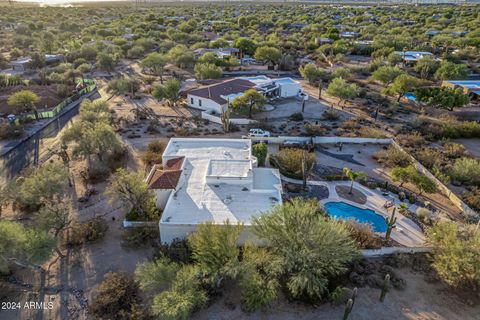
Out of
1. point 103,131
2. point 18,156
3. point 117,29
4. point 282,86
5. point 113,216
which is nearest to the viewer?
point 113,216

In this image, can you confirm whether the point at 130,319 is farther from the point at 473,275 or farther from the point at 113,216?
the point at 473,275

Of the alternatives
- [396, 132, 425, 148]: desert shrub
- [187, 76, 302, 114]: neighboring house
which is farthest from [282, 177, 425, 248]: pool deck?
[187, 76, 302, 114]: neighboring house

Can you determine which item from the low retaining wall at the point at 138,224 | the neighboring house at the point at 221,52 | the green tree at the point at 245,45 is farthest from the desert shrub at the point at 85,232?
the green tree at the point at 245,45

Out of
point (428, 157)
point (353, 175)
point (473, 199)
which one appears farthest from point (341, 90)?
point (473, 199)

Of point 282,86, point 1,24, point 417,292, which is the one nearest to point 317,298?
point 417,292

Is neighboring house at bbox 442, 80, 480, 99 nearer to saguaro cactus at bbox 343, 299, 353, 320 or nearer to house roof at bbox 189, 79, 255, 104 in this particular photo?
house roof at bbox 189, 79, 255, 104

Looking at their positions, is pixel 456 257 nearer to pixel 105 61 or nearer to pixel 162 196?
pixel 162 196
